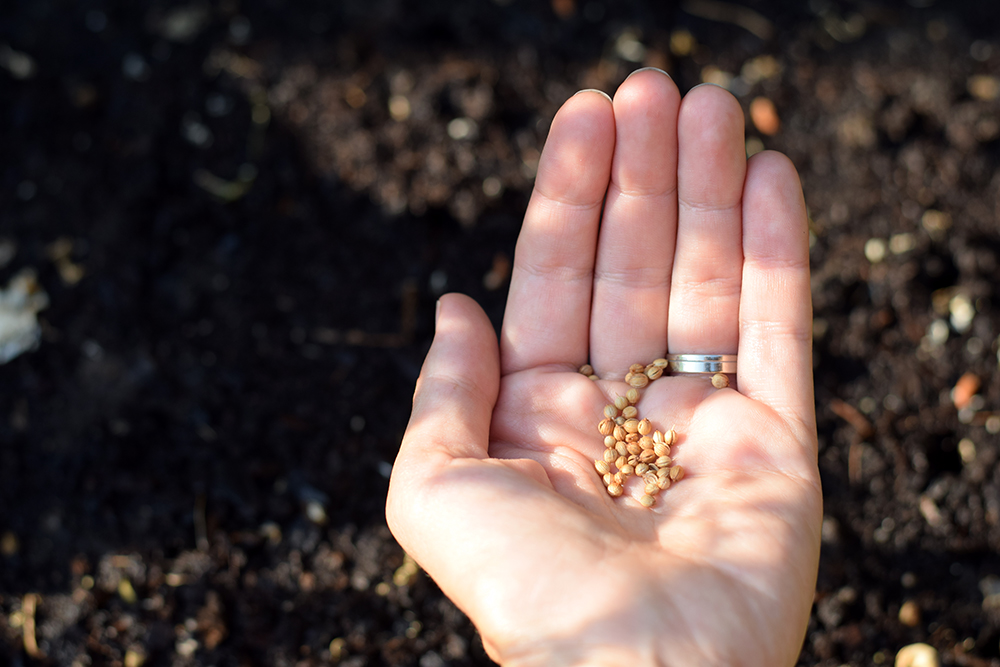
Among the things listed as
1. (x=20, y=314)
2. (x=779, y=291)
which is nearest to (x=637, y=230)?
(x=779, y=291)

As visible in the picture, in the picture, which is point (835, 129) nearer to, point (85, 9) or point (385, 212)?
point (385, 212)

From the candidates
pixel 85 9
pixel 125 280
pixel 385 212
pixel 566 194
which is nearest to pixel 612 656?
pixel 566 194

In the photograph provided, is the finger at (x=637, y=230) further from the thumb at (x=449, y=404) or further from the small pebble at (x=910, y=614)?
the small pebble at (x=910, y=614)

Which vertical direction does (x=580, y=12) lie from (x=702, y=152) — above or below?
above

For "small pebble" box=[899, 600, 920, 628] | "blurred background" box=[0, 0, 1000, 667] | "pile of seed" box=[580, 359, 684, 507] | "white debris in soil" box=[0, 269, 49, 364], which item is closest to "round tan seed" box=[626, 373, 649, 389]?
"pile of seed" box=[580, 359, 684, 507]

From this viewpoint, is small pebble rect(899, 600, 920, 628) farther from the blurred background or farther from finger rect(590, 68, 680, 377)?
finger rect(590, 68, 680, 377)

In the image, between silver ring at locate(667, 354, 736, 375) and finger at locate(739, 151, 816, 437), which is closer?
finger at locate(739, 151, 816, 437)

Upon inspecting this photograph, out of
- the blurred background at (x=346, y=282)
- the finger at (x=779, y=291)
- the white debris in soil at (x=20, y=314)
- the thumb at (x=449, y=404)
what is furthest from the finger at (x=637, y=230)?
the white debris in soil at (x=20, y=314)

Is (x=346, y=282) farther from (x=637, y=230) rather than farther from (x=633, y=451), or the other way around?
(x=633, y=451)
